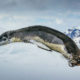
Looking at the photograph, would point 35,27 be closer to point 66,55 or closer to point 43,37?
point 43,37

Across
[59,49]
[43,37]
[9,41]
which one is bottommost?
[59,49]

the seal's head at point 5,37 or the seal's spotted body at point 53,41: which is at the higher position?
the seal's head at point 5,37

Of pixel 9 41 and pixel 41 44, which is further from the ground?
pixel 9 41

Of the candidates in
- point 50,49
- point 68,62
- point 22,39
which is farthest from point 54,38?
point 22,39

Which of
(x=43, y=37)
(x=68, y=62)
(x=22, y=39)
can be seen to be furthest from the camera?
(x=22, y=39)

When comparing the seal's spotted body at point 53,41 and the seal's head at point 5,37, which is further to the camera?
the seal's head at point 5,37

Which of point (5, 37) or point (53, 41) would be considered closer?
point (53, 41)

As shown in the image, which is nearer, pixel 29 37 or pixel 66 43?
pixel 66 43

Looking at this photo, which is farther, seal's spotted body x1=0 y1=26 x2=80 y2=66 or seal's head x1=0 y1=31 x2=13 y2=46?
seal's head x1=0 y1=31 x2=13 y2=46

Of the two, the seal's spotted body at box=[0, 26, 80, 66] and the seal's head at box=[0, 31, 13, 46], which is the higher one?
the seal's head at box=[0, 31, 13, 46]

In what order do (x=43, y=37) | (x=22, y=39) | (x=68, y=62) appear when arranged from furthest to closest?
(x=22, y=39)
(x=43, y=37)
(x=68, y=62)

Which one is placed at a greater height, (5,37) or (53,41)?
(5,37)
